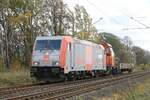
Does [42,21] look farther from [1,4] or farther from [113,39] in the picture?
[113,39]

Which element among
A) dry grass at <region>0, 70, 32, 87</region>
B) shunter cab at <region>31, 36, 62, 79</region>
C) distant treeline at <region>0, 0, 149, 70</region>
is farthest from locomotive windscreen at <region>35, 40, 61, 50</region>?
distant treeline at <region>0, 0, 149, 70</region>

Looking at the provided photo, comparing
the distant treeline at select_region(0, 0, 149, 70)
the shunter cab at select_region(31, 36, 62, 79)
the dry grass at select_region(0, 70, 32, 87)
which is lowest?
the dry grass at select_region(0, 70, 32, 87)

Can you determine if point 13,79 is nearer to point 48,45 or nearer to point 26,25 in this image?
point 48,45

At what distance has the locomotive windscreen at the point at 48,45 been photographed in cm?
2975

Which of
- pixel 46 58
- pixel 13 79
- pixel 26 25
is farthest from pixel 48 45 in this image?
pixel 26 25

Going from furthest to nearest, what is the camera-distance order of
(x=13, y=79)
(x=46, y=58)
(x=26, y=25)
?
1. (x=26, y=25)
2. (x=13, y=79)
3. (x=46, y=58)

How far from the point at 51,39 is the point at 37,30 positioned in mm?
23999

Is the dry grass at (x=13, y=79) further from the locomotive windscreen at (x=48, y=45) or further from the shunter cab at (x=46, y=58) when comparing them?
the locomotive windscreen at (x=48, y=45)

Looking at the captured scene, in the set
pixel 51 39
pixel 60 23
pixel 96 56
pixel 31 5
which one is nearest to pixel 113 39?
pixel 60 23

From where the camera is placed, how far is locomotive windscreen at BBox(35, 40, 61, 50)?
29750mm

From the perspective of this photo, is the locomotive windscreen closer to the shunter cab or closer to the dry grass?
the shunter cab

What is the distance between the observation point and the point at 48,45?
98.3 ft

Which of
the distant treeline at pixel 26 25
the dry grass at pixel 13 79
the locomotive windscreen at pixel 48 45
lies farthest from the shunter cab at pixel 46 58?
the distant treeline at pixel 26 25

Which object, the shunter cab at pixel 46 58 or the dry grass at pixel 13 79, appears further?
the dry grass at pixel 13 79
